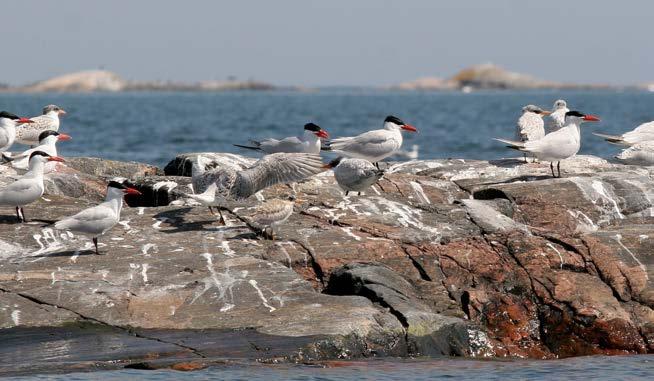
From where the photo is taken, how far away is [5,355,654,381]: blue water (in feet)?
29.1

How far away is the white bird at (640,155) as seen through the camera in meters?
14.1

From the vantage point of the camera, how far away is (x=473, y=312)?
1070 centimetres

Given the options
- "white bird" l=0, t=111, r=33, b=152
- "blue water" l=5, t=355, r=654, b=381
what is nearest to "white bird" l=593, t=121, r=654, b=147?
"blue water" l=5, t=355, r=654, b=381

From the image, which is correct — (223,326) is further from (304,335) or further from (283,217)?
(283,217)

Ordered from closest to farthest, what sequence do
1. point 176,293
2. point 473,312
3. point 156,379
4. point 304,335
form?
point 156,379 < point 304,335 < point 176,293 < point 473,312

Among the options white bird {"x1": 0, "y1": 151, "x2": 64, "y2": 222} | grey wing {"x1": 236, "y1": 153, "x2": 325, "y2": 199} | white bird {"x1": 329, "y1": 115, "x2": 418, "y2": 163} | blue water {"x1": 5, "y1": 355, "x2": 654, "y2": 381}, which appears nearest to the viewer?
blue water {"x1": 5, "y1": 355, "x2": 654, "y2": 381}

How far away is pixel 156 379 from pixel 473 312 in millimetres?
3305

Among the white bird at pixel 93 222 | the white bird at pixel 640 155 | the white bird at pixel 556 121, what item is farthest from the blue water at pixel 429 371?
the white bird at pixel 556 121

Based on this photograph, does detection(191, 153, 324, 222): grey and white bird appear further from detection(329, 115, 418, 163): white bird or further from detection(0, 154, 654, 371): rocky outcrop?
detection(329, 115, 418, 163): white bird

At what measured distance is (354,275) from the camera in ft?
34.3

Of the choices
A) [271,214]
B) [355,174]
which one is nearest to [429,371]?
[271,214]

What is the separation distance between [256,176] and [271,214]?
1.18 metres

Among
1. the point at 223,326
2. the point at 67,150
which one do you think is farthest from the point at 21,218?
the point at 67,150

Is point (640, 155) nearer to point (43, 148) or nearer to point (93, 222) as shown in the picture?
point (93, 222)
